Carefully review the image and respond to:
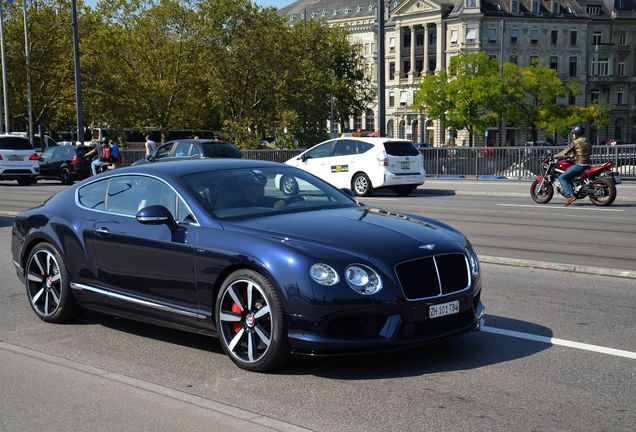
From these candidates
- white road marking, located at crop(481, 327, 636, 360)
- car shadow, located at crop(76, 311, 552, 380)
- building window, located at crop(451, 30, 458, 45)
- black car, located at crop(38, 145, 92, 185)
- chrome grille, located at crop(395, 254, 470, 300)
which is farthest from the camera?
building window, located at crop(451, 30, 458, 45)

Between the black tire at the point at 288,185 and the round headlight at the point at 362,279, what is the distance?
1.58 metres

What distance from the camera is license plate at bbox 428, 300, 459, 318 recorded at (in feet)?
18.5

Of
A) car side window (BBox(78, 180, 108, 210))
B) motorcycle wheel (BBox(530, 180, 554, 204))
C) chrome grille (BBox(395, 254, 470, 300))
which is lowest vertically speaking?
motorcycle wheel (BBox(530, 180, 554, 204))

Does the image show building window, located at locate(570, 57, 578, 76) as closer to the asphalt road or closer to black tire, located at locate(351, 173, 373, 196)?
black tire, located at locate(351, 173, 373, 196)

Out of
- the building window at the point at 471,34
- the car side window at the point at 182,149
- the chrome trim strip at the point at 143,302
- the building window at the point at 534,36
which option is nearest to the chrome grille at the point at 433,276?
the chrome trim strip at the point at 143,302

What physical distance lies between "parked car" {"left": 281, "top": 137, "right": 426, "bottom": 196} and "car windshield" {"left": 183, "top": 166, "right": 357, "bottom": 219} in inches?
641

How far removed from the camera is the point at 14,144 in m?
32.2

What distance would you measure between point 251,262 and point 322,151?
19.2 m

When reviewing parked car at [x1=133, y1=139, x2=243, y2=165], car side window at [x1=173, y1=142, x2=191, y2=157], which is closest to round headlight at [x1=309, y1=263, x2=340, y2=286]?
parked car at [x1=133, y1=139, x2=243, y2=165]

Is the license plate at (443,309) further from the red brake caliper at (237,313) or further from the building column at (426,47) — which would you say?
the building column at (426,47)

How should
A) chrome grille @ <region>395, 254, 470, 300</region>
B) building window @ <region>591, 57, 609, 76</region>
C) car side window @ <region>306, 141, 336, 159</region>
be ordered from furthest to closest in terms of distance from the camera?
1. building window @ <region>591, 57, 609, 76</region>
2. car side window @ <region>306, 141, 336, 159</region>
3. chrome grille @ <region>395, 254, 470, 300</region>

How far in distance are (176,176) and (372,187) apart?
56.2 feet

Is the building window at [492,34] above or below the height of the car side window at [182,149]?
above

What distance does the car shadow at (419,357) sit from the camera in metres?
5.79
